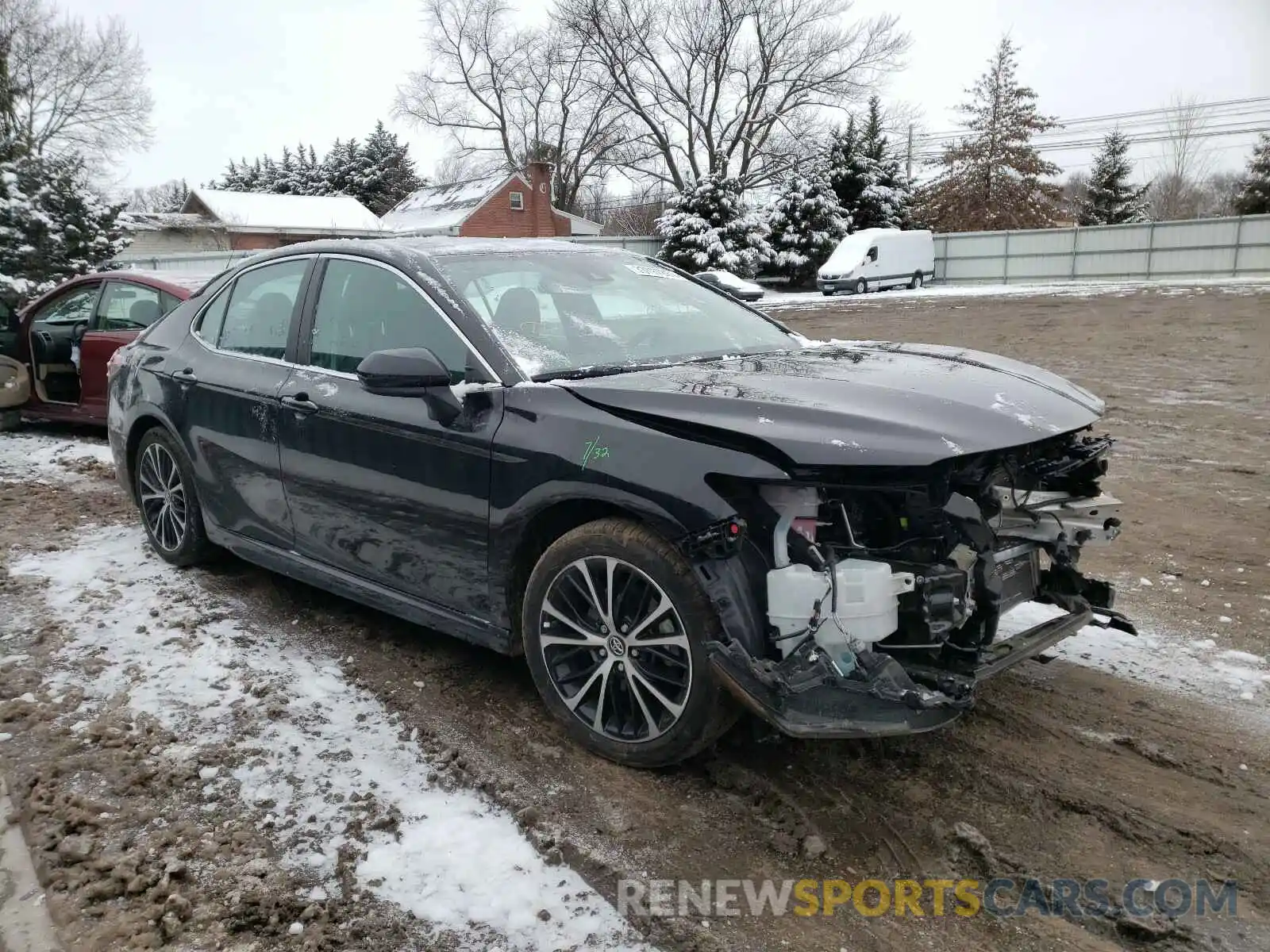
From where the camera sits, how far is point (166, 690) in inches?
149

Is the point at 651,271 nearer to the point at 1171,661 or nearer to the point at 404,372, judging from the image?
the point at 404,372

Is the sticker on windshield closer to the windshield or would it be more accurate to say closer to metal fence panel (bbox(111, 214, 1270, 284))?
the windshield

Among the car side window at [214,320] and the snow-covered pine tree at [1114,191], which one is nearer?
the car side window at [214,320]

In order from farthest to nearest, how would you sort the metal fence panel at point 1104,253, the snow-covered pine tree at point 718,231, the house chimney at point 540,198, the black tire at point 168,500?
the house chimney at point 540,198 < the snow-covered pine tree at point 718,231 < the metal fence panel at point 1104,253 < the black tire at point 168,500

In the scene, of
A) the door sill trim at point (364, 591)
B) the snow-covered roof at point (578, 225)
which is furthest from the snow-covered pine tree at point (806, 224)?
the door sill trim at point (364, 591)

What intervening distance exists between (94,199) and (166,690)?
63.8ft

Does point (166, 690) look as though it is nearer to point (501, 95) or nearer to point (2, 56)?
point (2, 56)

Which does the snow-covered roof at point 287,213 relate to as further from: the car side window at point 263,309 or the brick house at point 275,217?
the car side window at point 263,309

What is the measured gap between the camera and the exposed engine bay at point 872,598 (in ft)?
8.89

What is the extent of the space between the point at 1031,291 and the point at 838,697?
86.6 feet

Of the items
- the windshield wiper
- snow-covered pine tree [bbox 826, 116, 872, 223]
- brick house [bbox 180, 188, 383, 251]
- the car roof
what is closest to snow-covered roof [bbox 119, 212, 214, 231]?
brick house [bbox 180, 188, 383, 251]

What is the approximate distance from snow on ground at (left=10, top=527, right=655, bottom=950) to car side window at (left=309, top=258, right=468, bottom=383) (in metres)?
1.33

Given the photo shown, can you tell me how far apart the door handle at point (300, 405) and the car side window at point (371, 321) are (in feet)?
0.53

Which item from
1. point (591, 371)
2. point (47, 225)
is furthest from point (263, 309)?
point (47, 225)
